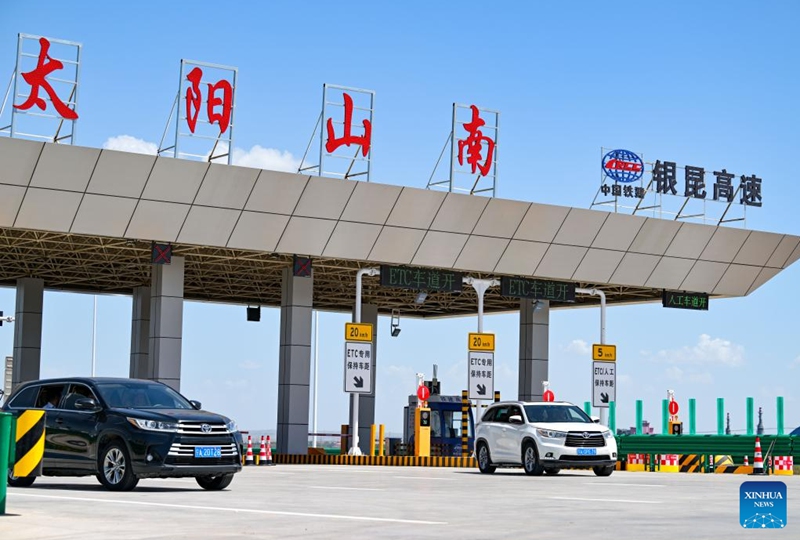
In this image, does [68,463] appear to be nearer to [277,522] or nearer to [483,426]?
[277,522]

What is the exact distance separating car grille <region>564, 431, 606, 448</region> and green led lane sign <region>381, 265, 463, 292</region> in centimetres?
1277

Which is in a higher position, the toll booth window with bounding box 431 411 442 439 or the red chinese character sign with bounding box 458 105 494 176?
the red chinese character sign with bounding box 458 105 494 176

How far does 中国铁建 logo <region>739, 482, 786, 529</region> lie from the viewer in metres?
6.85

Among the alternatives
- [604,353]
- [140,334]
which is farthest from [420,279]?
[140,334]

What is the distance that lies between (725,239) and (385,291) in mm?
12755

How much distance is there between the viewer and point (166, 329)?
35500mm

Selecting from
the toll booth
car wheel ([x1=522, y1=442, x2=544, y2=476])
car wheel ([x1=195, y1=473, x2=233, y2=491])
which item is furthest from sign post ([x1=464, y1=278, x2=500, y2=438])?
car wheel ([x1=195, y1=473, x2=233, y2=491])

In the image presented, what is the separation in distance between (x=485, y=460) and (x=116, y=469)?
12.0 metres

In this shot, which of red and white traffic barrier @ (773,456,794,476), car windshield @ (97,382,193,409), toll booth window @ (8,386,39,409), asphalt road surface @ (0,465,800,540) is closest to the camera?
asphalt road surface @ (0,465,800,540)

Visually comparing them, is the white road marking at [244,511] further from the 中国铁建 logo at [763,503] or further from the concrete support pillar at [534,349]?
the concrete support pillar at [534,349]

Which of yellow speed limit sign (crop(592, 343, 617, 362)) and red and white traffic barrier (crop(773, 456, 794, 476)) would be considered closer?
red and white traffic barrier (crop(773, 456, 794, 476))

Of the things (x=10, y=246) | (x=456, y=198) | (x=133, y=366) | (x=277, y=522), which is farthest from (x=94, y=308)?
(x=277, y=522)

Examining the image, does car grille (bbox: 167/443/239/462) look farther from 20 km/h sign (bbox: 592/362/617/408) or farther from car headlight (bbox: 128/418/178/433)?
20 km/h sign (bbox: 592/362/617/408)

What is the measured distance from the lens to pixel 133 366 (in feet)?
149
